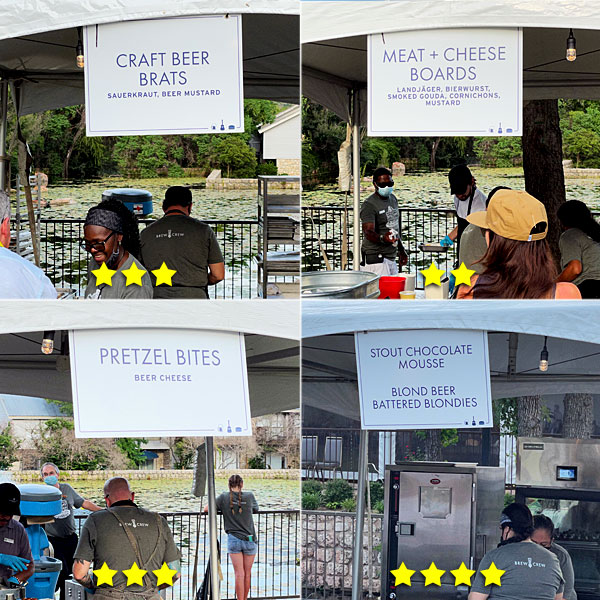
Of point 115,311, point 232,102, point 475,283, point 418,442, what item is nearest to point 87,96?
point 232,102

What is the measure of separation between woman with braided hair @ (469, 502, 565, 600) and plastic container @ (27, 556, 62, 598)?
2.39 m

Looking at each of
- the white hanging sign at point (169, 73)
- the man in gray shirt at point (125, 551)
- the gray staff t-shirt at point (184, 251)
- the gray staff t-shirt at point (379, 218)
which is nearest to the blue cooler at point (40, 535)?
the man in gray shirt at point (125, 551)

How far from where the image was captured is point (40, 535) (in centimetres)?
555

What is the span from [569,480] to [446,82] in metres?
3.11

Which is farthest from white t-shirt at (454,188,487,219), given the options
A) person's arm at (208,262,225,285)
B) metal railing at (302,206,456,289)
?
metal railing at (302,206,456,289)

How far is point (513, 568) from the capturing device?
14.3 ft

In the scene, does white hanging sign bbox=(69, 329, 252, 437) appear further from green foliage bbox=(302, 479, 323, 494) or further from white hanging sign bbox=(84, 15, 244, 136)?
green foliage bbox=(302, 479, 323, 494)

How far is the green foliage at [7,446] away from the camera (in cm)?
2195

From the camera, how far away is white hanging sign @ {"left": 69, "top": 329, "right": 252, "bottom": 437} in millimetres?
2912

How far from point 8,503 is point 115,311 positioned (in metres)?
2.41

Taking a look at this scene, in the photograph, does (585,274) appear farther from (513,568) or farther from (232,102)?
(232,102)

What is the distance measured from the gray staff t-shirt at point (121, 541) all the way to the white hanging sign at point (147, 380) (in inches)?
62.3

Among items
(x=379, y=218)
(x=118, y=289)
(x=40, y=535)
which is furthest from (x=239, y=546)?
(x=118, y=289)

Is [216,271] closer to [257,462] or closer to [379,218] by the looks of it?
[379,218]
